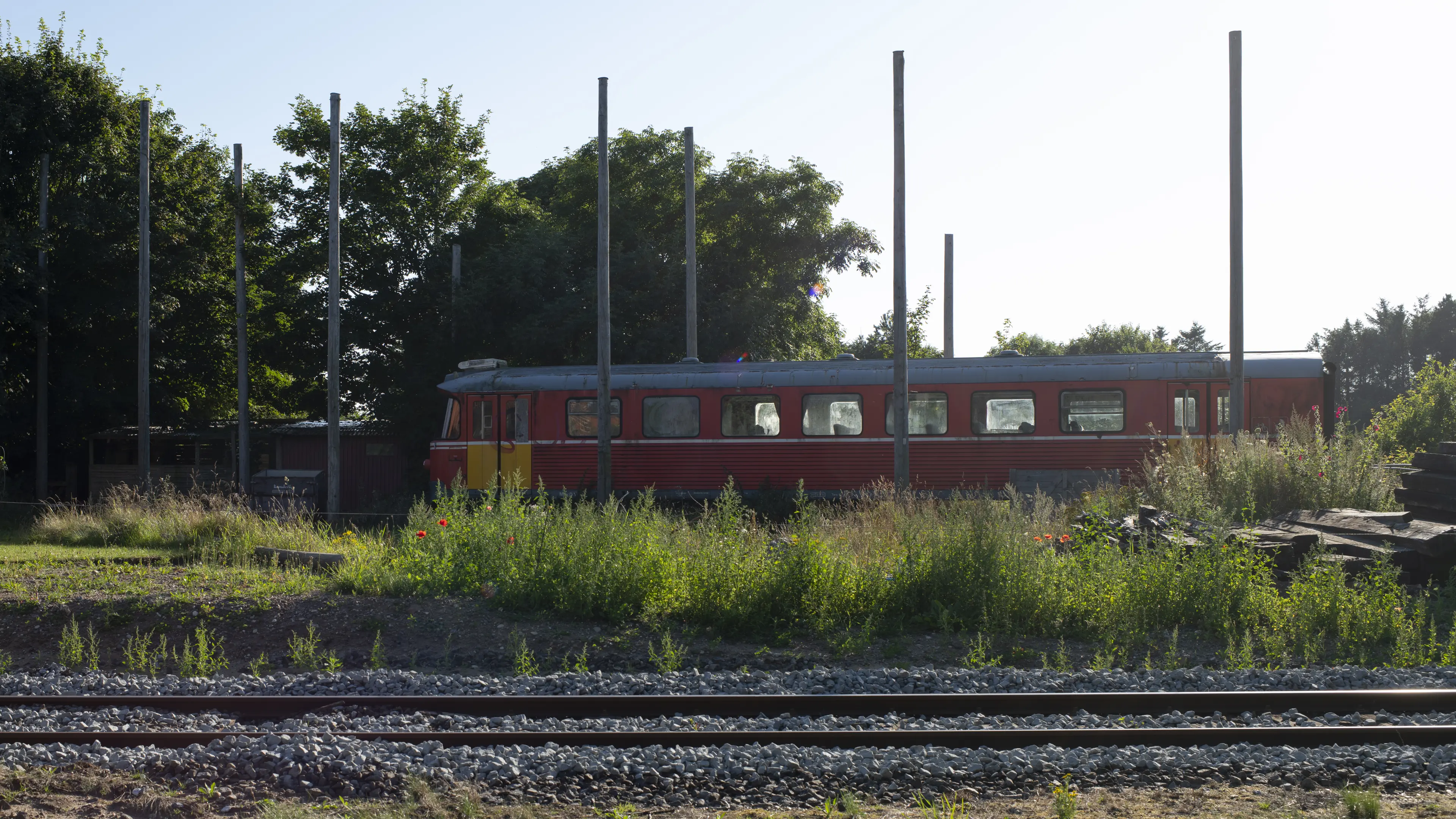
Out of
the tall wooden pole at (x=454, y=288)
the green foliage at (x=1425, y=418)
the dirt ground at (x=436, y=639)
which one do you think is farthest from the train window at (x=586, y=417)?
the green foliage at (x=1425, y=418)

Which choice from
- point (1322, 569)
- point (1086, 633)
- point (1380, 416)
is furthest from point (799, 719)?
point (1380, 416)

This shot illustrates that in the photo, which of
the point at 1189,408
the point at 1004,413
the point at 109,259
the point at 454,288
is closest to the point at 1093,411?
the point at 1004,413

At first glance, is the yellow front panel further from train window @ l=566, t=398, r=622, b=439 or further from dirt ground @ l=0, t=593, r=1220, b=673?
dirt ground @ l=0, t=593, r=1220, b=673

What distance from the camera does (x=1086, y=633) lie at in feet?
29.4

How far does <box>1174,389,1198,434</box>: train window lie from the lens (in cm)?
1761

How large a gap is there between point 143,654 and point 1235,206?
16.4 meters

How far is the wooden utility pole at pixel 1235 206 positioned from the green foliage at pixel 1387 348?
73.8 m

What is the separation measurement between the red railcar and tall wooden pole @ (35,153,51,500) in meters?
14.0

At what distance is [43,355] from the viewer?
91.1ft

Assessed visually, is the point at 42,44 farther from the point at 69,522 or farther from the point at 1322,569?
the point at 1322,569

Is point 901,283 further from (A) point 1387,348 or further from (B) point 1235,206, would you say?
(A) point 1387,348

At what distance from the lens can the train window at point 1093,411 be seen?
1773 cm

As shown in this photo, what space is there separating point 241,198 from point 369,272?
3910 millimetres

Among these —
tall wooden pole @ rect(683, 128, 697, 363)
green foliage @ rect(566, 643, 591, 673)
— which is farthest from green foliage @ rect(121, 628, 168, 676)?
tall wooden pole @ rect(683, 128, 697, 363)
